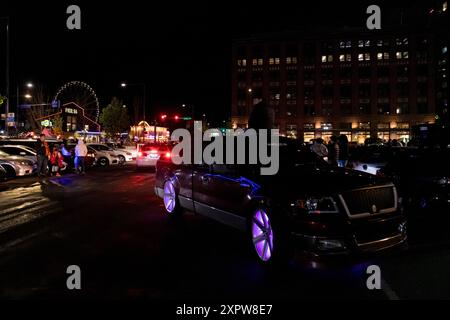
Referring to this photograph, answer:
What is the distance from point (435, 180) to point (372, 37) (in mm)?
88657

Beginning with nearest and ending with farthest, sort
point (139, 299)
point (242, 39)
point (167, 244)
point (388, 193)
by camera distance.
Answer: point (139, 299), point (388, 193), point (167, 244), point (242, 39)

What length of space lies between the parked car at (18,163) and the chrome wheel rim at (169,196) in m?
11.3

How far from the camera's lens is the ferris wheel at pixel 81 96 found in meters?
67.5

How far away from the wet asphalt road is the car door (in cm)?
50

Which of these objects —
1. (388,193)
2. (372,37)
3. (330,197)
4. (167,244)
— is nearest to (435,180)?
(388,193)

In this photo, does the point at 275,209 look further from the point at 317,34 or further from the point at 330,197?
the point at 317,34

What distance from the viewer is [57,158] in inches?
761

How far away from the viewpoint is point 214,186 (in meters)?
6.85

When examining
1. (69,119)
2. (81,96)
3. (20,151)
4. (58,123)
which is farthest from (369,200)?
(81,96)

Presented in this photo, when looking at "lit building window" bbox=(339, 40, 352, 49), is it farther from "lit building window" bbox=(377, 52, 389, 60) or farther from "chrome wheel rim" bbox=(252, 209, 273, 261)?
"chrome wheel rim" bbox=(252, 209, 273, 261)

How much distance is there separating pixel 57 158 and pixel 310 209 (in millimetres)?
16796

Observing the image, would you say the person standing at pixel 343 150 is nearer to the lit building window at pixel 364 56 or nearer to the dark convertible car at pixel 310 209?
the dark convertible car at pixel 310 209

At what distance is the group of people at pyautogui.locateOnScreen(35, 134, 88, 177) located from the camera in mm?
17906

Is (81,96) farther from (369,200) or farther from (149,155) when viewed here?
(369,200)
